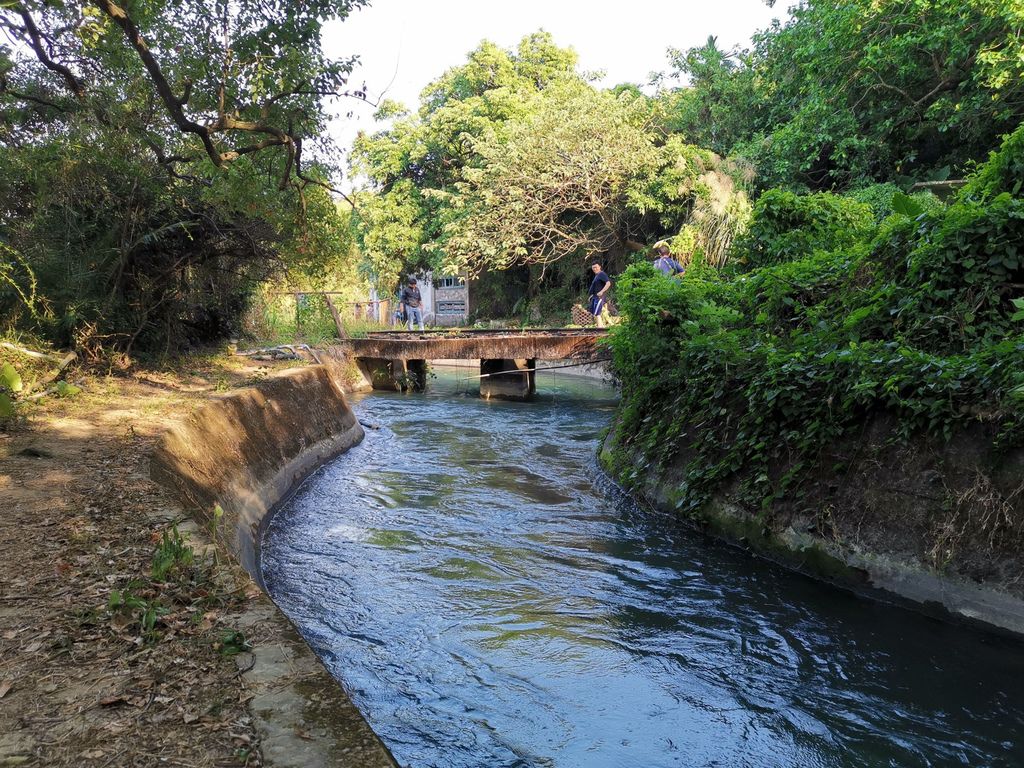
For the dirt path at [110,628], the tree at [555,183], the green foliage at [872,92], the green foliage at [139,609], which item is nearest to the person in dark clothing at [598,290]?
the tree at [555,183]

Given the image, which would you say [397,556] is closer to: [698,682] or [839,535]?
[698,682]

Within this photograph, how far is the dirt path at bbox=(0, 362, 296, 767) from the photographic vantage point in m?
2.58

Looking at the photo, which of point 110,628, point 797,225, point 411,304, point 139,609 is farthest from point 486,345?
point 110,628

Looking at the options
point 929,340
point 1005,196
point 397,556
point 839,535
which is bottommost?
point 397,556

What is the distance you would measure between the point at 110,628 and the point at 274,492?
5.22 metres

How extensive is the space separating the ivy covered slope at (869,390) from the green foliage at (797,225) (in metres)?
1.32

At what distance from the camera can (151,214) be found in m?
10.2

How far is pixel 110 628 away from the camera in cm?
337

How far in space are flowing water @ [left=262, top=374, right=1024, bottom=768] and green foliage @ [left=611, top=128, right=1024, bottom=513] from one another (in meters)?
1.00

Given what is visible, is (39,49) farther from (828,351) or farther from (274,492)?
(828,351)

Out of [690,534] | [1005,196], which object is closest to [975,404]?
[1005,196]

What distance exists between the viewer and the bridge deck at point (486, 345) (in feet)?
56.7

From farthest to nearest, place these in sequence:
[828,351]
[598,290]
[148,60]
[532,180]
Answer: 1. [532,180]
2. [598,290]
3. [148,60]
4. [828,351]

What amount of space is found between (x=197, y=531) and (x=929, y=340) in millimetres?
6058
